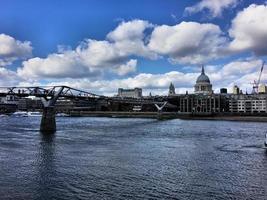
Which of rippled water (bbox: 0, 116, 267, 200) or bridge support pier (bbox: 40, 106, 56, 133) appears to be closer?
rippled water (bbox: 0, 116, 267, 200)

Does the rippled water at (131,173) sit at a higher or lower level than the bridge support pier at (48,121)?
lower

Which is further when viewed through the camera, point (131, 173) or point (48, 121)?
point (48, 121)

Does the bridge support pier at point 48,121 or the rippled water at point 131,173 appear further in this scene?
the bridge support pier at point 48,121

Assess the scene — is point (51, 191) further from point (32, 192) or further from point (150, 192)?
point (150, 192)

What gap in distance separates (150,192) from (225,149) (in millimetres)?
31668

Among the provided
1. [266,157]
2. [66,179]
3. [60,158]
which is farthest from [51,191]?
[266,157]

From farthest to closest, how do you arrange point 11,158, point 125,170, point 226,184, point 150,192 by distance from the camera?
1. point 11,158
2. point 125,170
3. point 226,184
4. point 150,192

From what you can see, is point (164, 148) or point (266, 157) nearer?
point (266, 157)

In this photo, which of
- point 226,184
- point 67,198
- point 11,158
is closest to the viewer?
point 67,198

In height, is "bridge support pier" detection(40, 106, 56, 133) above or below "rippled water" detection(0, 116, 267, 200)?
above

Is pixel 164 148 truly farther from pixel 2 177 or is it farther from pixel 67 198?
pixel 67 198

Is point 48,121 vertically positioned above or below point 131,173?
above

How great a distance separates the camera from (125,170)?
40.1 m

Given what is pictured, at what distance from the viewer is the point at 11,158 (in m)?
48.1
